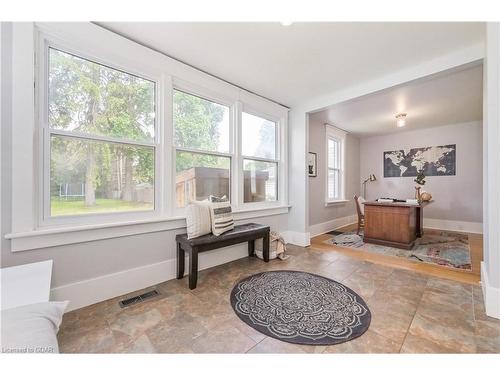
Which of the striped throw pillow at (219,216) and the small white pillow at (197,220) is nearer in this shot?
the small white pillow at (197,220)

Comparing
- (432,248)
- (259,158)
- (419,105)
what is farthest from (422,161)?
(259,158)

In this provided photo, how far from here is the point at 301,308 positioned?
1833mm

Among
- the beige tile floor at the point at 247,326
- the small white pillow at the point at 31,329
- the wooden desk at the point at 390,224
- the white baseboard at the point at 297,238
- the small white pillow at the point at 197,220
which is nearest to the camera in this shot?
the small white pillow at the point at 31,329

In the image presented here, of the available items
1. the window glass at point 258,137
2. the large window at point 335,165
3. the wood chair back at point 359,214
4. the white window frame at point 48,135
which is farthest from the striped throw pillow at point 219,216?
the large window at point 335,165

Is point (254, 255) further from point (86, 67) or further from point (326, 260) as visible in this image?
point (86, 67)

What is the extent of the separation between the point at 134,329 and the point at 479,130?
23.0 ft

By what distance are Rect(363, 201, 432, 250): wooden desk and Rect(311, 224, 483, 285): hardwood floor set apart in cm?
63

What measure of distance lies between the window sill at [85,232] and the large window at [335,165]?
391 cm

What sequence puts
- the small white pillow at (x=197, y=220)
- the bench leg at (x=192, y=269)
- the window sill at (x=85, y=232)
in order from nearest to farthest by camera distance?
the window sill at (x=85, y=232)
the bench leg at (x=192, y=269)
the small white pillow at (x=197, y=220)

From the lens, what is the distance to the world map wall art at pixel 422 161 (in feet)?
16.4

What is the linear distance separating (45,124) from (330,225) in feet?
16.7

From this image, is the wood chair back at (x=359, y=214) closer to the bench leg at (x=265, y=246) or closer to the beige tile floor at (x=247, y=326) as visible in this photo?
the beige tile floor at (x=247, y=326)

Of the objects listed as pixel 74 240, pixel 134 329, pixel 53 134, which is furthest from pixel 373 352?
pixel 53 134

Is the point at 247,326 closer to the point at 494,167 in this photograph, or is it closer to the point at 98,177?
the point at 98,177
